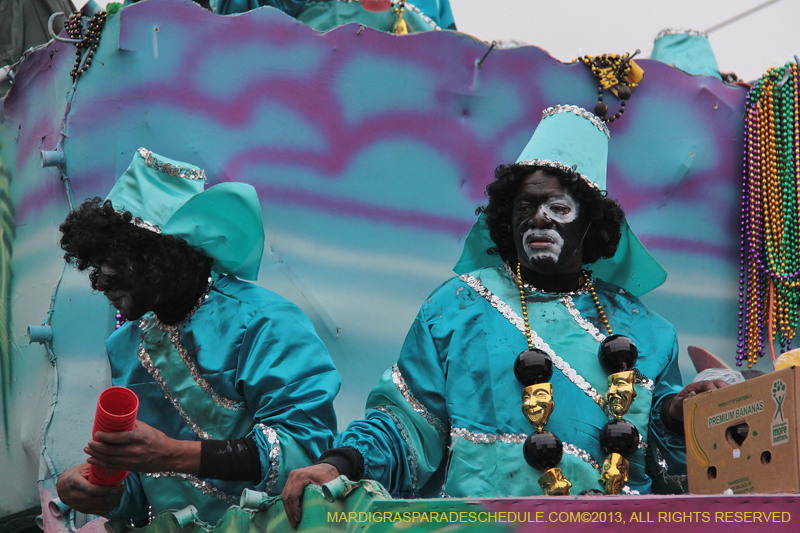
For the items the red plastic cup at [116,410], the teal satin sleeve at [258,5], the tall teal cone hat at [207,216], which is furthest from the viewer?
the teal satin sleeve at [258,5]

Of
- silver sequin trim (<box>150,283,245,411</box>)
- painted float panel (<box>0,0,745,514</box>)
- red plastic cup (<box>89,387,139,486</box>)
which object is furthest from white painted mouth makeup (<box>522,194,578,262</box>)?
red plastic cup (<box>89,387,139,486</box>)

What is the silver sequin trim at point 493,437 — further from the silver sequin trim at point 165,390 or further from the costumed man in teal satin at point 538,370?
the silver sequin trim at point 165,390

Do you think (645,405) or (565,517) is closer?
(565,517)

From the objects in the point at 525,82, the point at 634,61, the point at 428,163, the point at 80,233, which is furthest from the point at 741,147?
the point at 80,233

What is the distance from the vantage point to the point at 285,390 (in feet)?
8.18

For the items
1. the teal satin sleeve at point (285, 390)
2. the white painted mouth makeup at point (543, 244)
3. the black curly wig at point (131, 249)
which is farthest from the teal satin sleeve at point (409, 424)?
the black curly wig at point (131, 249)

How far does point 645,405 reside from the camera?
8.41ft

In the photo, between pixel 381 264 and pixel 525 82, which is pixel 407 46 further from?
pixel 381 264

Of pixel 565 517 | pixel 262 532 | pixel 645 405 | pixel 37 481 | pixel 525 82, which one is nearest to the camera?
pixel 565 517

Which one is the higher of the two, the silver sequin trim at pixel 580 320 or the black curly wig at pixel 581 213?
A: the black curly wig at pixel 581 213

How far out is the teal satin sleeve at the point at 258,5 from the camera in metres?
3.97

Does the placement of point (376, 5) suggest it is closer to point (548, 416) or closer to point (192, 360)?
point (192, 360)

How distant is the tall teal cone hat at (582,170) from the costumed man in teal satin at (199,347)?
0.63 meters

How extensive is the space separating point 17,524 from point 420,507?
259 cm
